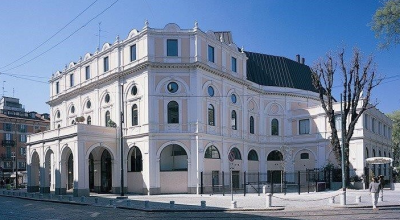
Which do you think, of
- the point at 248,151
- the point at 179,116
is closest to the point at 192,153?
the point at 179,116

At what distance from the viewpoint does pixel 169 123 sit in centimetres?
3722

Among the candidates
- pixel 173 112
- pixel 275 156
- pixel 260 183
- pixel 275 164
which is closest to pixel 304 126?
pixel 275 156

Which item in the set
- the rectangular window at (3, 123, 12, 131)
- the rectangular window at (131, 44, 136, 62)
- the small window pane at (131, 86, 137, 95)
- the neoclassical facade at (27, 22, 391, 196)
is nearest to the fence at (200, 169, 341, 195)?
the neoclassical facade at (27, 22, 391, 196)

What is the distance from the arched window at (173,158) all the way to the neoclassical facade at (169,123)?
0.09m

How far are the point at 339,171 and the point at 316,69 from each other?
10.3 metres

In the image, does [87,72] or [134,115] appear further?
[87,72]

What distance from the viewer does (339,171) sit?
4150 centimetres

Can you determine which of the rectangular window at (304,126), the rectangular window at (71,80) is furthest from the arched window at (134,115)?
the rectangular window at (304,126)

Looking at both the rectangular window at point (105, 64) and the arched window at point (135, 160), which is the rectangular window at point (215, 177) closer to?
the arched window at point (135, 160)

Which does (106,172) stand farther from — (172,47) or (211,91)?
(172,47)

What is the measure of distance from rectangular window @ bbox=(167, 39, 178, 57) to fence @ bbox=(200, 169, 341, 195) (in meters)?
10.8

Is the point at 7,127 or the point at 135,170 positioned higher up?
the point at 7,127

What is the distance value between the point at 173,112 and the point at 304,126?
62.7 ft

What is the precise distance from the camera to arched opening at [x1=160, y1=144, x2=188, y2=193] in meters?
36.5
